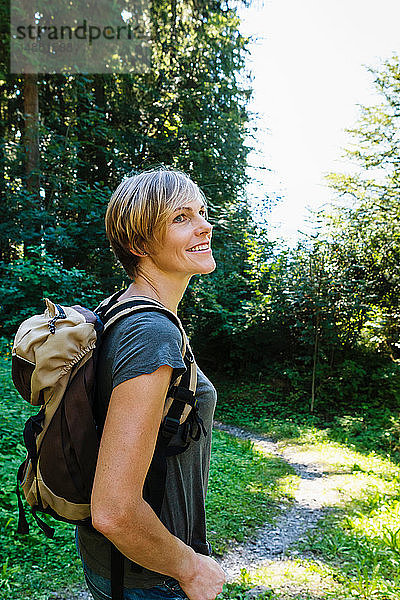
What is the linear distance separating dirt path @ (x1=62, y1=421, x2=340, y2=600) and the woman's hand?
250 cm

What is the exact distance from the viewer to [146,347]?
39.4 inches

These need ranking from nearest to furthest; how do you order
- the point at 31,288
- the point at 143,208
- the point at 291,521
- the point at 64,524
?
the point at 143,208
the point at 64,524
the point at 291,521
the point at 31,288

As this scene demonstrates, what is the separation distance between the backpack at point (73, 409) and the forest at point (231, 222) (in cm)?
752

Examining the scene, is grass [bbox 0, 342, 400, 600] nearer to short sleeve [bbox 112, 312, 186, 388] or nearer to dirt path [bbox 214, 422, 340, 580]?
dirt path [bbox 214, 422, 340, 580]

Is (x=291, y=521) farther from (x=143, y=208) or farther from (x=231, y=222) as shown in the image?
(x=231, y=222)

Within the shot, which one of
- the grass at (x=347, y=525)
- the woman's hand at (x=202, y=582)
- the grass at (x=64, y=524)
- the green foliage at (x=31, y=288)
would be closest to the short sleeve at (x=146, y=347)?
the woman's hand at (x=202, y=582)

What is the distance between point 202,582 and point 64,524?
132 inches

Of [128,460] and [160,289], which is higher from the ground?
[160,289]

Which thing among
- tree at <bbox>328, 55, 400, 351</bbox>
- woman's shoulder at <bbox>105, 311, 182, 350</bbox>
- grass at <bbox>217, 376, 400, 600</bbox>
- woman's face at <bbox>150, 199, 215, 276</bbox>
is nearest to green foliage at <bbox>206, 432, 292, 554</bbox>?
grass at <bbox>217, 376, 400, 600</bbox>

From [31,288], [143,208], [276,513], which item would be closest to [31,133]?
[31,288]

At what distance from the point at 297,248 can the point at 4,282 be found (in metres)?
6.61

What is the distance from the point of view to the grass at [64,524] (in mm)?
3289

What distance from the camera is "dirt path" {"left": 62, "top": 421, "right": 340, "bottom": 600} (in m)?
4.23

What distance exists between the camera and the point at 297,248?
11.5 metres
